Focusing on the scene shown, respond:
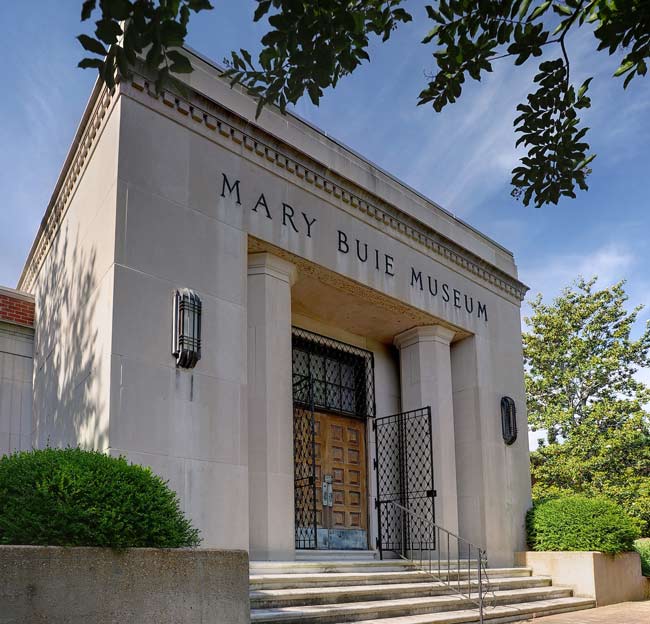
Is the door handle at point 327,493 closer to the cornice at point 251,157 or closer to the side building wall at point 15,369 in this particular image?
the cornice at point 251,157

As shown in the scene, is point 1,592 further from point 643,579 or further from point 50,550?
point 643,579

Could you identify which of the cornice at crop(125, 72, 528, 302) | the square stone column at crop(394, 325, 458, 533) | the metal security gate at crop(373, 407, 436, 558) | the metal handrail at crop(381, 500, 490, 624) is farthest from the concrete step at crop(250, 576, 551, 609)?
the cornice at crop(125, 72, 528, 302)

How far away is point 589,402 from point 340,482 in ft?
51.2

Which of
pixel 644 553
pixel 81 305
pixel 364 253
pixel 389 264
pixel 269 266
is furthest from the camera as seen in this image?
pixel 644 553

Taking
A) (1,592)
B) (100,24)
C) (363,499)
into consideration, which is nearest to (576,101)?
A: (100,24)

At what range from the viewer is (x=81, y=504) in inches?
233

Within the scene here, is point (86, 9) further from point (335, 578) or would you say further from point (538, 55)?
point (335, 578)

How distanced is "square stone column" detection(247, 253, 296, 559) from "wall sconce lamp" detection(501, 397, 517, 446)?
17.8 feet

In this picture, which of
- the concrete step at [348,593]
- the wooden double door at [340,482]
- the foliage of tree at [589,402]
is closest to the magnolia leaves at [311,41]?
the concrete step at [348,593]

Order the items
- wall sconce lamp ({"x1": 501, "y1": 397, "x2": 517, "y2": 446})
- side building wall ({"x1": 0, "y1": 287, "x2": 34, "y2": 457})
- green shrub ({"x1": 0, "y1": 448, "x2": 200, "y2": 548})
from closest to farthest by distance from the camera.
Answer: green shrub ({"x1": 0, "y1": 448, "x2": 200, "y2": 548}) < side building wall ({"x1": 0, "y1": 287, "x2": 34, "y2": 457}) < wall sconce lamp ({"x1": 501, "y1": 397, "x2": 517, "y2": 446})

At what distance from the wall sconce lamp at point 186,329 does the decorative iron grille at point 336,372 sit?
3897 millimetres

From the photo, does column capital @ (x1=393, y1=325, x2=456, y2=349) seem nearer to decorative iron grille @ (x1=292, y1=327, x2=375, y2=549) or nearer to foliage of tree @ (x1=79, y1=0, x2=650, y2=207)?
decorative iron grille @ (x1=292, y1=327, x2=375, y2=549)

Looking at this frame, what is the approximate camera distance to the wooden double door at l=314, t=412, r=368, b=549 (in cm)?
1277

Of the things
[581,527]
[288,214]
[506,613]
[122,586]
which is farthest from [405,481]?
[122,586]
